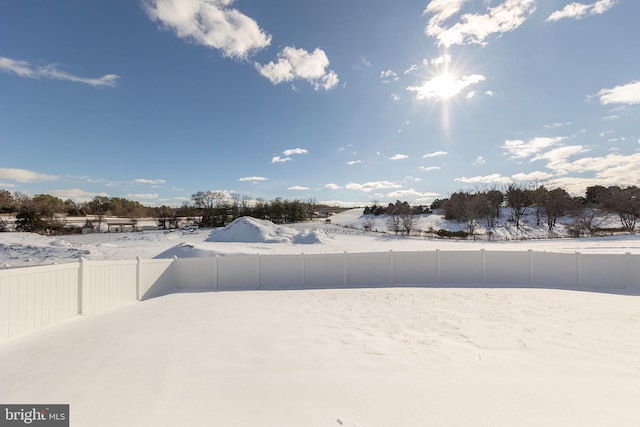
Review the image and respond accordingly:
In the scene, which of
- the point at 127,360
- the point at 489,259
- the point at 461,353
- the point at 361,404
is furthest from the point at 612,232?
the point at 127,360

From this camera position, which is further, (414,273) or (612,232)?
(612,232)

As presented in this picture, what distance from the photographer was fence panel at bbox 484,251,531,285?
33.9ft

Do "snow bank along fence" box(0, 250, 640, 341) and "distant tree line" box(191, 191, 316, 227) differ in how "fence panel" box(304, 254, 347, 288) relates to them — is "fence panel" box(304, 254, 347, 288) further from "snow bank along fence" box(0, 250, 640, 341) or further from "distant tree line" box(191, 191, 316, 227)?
"distant tree line" box(191, 191, 316, 227)

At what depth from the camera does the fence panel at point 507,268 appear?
10320 millimetres

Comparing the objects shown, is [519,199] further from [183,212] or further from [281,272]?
[183,212]

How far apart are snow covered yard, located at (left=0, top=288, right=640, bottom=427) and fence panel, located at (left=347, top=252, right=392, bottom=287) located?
3.46 meters

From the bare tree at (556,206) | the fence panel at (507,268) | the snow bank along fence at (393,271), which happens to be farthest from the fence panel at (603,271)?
the bare tree at (556,206)

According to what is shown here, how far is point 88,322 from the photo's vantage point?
607cm

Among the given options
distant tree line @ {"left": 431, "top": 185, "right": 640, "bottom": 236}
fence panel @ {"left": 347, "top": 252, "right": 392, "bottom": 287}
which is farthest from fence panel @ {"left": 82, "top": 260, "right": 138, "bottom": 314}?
distant tree line @ {"left": 431, "top": 185, "right": 640, "bottom": 236}

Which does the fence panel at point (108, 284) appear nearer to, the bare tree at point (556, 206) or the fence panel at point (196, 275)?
the fence panel at point (196, 275)

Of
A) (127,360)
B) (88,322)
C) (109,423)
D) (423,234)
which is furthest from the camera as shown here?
(423,234)

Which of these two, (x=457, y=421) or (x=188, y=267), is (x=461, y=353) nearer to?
(x=457, y=421)

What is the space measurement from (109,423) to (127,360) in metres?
1.57

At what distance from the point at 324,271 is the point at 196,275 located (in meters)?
4.63
